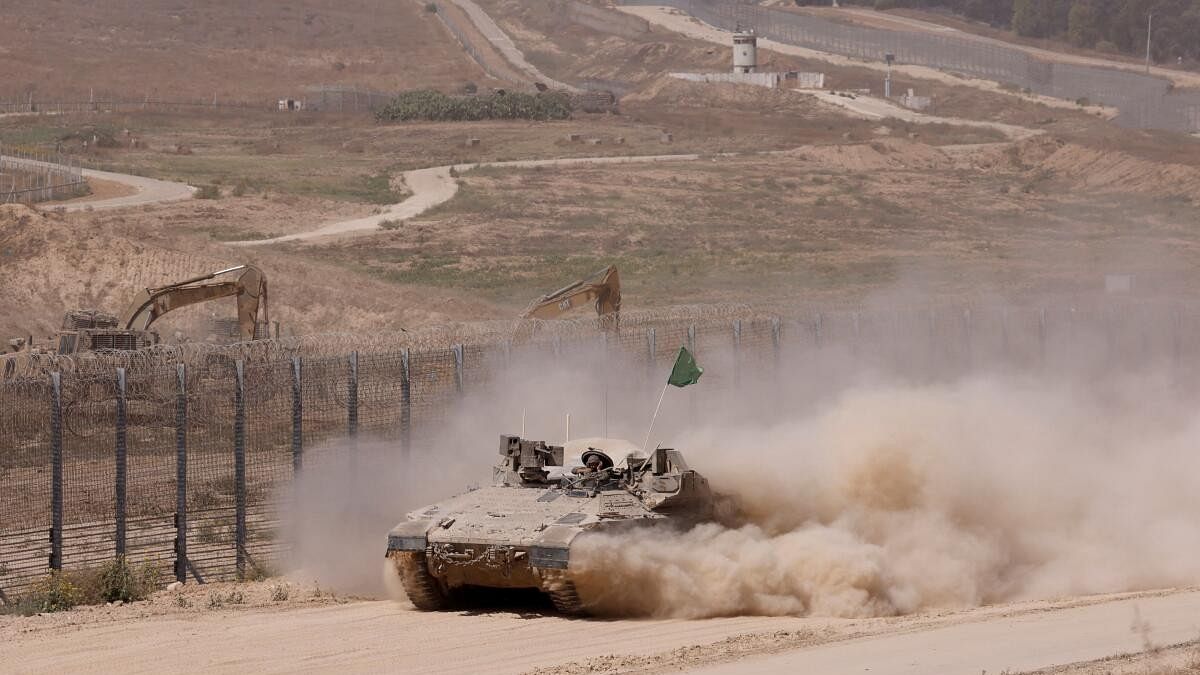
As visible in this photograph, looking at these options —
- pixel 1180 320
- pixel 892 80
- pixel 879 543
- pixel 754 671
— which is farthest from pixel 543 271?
pixel 892 80

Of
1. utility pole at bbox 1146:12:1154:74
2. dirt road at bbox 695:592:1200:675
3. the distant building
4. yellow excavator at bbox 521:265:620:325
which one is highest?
utility pole at bbox 1146:12:1154:74

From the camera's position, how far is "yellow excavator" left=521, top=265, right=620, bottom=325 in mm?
36341

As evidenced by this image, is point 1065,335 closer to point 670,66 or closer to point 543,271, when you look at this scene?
point 543,271

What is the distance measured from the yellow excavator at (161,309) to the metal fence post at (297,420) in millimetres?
13524

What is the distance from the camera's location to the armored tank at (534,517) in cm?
1970

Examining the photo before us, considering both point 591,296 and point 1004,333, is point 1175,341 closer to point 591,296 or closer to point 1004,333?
point 1004,333

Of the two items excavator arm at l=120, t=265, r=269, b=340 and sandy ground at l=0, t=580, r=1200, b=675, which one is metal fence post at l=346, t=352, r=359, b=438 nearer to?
sandy ground at l=0, t=580, r=1200, b=675

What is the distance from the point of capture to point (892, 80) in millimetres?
132750

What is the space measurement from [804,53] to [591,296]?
111311 millimetres

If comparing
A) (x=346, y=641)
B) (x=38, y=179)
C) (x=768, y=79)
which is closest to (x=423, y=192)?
(x=38, y=179)

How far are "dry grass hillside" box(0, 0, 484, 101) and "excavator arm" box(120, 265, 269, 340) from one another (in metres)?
88.5

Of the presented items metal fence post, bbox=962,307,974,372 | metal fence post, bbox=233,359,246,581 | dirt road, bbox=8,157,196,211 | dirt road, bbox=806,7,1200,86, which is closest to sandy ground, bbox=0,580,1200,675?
metal fence post, bbox=233,359,246,581

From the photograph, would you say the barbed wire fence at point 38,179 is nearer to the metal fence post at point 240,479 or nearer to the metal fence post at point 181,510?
the metal fence post at point 240,479

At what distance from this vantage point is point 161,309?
38.7 meters
